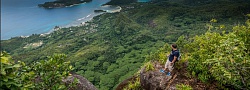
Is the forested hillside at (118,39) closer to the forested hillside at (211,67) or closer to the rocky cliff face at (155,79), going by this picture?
the rocky cliff face at (155,79)

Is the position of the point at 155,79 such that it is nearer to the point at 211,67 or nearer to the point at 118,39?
the point at 211,67

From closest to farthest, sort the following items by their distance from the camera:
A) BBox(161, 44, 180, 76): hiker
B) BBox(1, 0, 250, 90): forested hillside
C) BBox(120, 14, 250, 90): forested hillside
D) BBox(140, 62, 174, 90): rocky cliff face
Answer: BBox(120, 14, 250, 90): forested hillside
BBox(161, 44, 180, 76): hiker
BBox(140, 62, 174, 90): rocky cliff face
BBox(1, 0, 250, 90): forested hillside

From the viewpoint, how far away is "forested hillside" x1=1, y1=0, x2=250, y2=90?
99006 mm

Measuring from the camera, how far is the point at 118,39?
148000 mm

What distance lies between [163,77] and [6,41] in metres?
175

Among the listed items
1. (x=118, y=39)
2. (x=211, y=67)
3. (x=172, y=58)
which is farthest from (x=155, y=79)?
(x=118, y=39)

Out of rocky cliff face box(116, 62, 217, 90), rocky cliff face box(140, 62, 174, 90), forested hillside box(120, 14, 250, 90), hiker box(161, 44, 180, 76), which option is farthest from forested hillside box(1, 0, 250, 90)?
hiker box(161, 44, 180, 76)

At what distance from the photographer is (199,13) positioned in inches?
Answer: 6521

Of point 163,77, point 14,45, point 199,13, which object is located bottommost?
point 14,45

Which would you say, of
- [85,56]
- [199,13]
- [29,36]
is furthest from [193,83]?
[29,36]

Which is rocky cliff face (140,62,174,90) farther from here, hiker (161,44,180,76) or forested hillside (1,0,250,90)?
forested hillside (1,0,250,90)

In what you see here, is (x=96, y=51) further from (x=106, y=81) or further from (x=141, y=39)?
(x=106, y=81)

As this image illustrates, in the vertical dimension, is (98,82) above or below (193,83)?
below

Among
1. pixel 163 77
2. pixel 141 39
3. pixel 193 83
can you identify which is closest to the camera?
pixel 193 83
